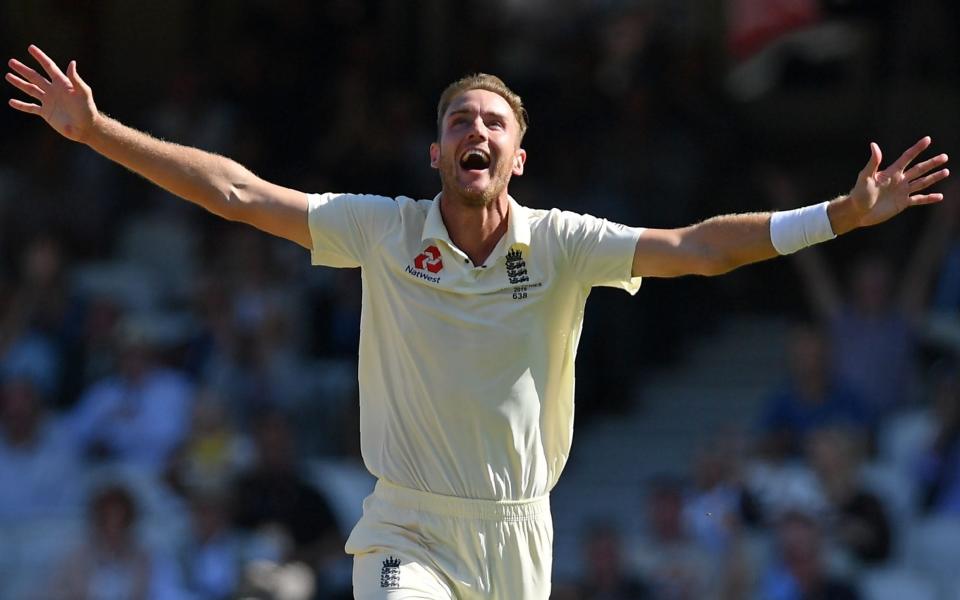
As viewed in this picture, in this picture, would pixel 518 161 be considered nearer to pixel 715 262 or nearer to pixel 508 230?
pixel 508 230

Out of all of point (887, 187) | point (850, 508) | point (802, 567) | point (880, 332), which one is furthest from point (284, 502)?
point (887, 187)

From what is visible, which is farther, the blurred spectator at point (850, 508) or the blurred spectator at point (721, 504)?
the blurred spectator at point (721, 504)

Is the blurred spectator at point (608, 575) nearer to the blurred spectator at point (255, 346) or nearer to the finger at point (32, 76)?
the blurred spectator at point (255, 346)

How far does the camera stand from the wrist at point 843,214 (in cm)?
577

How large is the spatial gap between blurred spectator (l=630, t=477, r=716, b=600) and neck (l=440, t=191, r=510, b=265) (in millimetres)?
4485

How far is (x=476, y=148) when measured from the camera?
601 cm

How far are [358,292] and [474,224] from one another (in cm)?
604

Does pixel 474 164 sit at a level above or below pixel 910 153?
above

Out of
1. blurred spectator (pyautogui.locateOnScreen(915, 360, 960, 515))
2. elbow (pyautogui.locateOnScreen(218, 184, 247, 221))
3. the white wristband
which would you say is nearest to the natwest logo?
elbow (pyautogui.locateOnScreen(218, 184, 247, 221))

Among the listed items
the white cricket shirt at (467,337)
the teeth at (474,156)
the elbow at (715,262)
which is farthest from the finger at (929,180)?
the teeth at (474,156)

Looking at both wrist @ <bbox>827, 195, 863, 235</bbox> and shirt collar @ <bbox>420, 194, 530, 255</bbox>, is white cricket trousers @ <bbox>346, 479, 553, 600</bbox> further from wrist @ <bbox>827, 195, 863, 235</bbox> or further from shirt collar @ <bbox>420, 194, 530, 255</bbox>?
wrist @ <bbox>827, 195, 863, 235</bbox>

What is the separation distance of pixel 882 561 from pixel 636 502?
7.69ft

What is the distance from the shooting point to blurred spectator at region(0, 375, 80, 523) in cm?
1158

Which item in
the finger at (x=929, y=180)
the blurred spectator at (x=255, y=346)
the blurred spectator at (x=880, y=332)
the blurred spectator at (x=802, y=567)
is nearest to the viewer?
the finger at (x=929, y=180)
